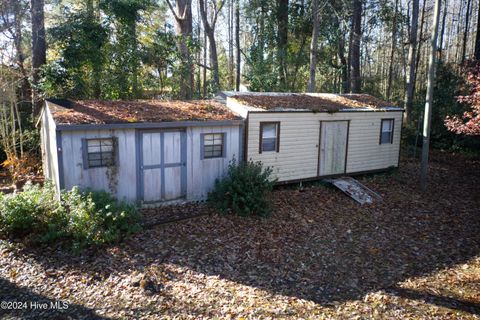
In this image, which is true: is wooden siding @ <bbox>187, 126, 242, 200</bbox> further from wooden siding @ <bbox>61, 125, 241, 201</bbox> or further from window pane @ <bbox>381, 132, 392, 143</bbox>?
window pane @ <bbox>381, 132, 392, 143</bbox>

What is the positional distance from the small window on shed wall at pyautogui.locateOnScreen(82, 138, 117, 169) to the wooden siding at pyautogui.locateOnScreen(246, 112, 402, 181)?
369 cm

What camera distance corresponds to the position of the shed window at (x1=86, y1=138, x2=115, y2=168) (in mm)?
8156

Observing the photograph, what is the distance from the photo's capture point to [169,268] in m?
6.59

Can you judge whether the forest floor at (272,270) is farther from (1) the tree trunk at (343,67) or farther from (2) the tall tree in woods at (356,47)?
(1) the tree trunk at (343,67)

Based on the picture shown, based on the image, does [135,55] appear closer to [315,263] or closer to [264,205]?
[264,205]

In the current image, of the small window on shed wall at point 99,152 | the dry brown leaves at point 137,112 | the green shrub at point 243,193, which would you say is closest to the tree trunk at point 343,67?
the dry brown leaves at point 137,112

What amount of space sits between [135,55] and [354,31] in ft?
36.2

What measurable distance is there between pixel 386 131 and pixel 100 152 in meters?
9.60

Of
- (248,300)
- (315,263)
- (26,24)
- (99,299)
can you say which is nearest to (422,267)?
(315,263)

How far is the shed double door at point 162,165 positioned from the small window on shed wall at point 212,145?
561mm

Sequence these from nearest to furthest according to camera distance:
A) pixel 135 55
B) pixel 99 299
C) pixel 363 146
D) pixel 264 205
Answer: pixel 99 299
pixel 264 205
pixel 363 146
pixel 135 55

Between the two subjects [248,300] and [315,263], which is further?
[315,263]

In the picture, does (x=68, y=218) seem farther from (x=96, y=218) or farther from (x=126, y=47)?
(x=126, y=47)

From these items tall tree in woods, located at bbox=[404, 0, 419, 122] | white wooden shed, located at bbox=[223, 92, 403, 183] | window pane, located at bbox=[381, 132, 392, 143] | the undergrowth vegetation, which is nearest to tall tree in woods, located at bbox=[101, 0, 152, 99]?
white wooden shed, located at bbox=[223, 92, 403, 183]
